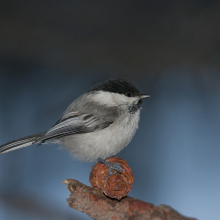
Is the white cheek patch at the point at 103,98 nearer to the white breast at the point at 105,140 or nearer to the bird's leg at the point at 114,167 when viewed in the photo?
the white breast at the point at 105,140

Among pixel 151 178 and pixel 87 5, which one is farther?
pixel 151 178

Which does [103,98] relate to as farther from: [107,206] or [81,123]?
[107,206]

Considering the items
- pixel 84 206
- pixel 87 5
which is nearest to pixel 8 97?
pixel 87 5

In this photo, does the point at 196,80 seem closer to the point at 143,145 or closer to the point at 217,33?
the point at 217,33

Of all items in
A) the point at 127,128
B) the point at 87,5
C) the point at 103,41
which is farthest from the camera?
the point at 103,41

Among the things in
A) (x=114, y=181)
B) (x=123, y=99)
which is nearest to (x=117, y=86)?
(x=123, y=99)

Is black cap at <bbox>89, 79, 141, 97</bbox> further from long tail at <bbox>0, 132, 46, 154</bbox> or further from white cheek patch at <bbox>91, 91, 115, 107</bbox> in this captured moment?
long tail at <bbox>0, 132, 46, 154</bbox>
